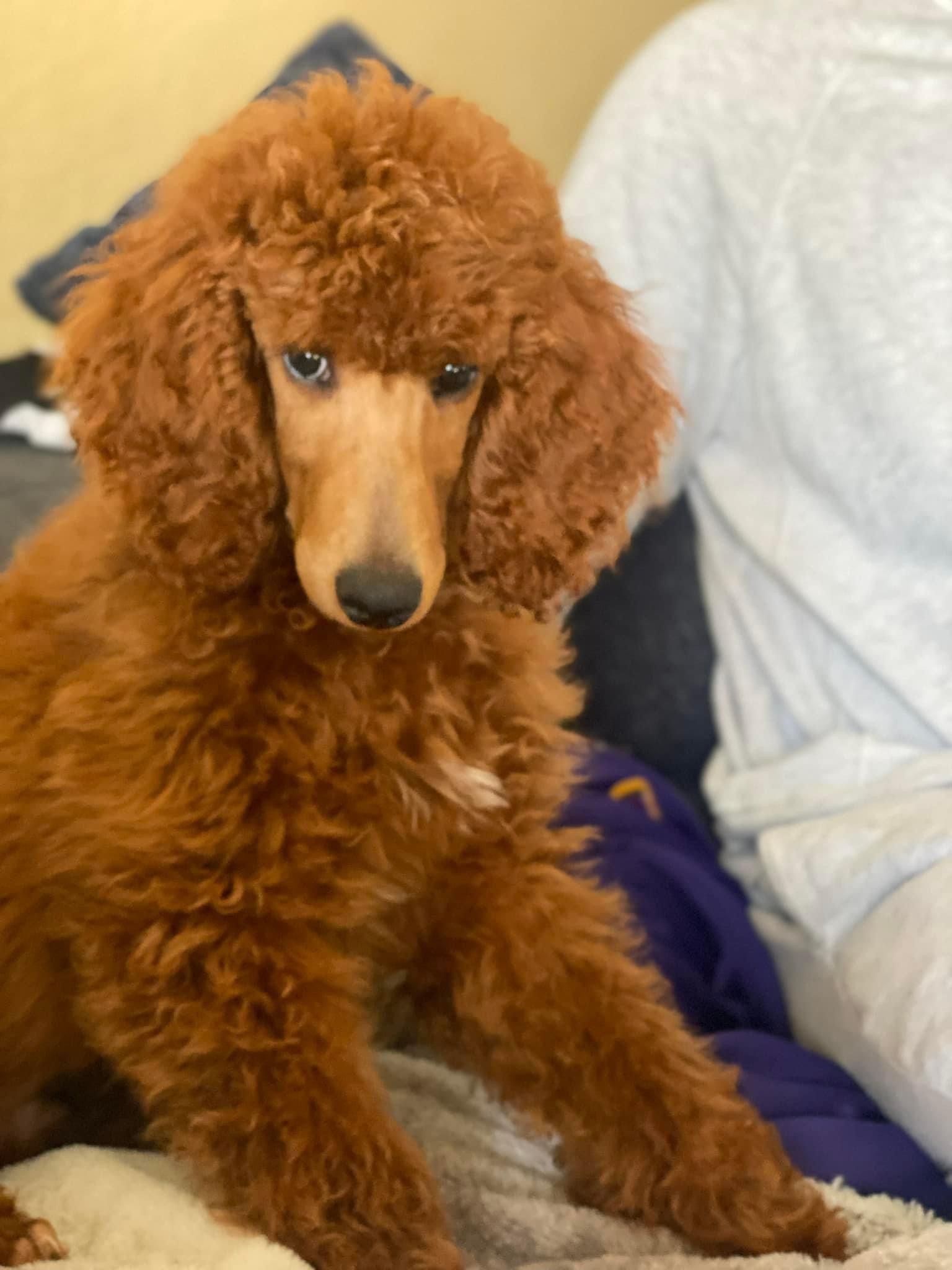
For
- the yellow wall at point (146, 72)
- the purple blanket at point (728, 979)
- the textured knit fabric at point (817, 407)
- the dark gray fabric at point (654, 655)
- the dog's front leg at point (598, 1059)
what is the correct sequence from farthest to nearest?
the yellow wall at point (146, 72) < the dark gray fabric at point (654, 655) < the textured knit fabric at point (817, 407) < the purple blanket at point (728, 979) < the dog's front leg at point (598, 1059)

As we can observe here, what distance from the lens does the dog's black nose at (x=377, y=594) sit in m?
0.78

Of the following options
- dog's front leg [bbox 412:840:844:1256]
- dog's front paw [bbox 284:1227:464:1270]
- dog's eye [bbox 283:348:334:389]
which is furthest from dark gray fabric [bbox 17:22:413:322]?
dog's front paw [bbox 284:1227:464:1270]

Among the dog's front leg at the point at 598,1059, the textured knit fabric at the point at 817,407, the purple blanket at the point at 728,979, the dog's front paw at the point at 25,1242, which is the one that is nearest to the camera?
the dog's front paw at the point at 25,1242

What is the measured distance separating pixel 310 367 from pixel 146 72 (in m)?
1.35

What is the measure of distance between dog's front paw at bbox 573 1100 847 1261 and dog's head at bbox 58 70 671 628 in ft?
1.49

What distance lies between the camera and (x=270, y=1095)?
2.66 ft

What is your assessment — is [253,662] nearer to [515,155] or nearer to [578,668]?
[515,155]

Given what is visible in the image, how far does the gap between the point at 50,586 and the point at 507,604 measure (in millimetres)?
382

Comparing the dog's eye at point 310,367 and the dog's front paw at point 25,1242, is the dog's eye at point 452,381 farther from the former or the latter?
the dog's front paw at point 25,1242

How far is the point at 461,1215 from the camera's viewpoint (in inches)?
35.6

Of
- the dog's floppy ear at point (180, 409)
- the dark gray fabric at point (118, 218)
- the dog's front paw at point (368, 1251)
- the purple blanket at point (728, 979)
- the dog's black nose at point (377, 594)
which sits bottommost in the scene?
the dog's front paw at point (368, 1251)

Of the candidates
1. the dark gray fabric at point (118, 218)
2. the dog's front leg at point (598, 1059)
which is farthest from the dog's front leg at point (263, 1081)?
the dark gray fabric at point (118, 218)

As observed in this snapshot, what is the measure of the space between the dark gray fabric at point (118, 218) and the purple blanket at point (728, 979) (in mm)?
836

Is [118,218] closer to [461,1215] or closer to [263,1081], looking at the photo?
[263,1081]
